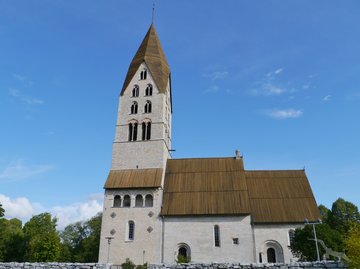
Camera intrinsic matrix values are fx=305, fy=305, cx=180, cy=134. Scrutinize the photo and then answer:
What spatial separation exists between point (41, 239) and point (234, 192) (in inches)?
1102

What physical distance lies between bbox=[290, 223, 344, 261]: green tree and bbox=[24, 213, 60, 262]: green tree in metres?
31.5

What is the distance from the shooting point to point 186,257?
32.3m

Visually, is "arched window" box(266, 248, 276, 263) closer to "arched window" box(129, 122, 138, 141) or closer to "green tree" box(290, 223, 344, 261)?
"green tree" box(290, 223, 344, 261)

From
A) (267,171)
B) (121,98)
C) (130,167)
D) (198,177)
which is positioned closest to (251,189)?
(267,171)

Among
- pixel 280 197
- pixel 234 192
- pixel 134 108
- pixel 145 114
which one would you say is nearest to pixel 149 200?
pixel 234 192

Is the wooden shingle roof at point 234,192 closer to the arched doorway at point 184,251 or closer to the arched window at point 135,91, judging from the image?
the arched doorway at point 184,251

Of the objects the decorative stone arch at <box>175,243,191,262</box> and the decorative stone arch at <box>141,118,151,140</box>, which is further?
the decorative stone arch at <box>141,118,151,140</box>

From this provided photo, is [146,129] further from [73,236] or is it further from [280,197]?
[73,236]

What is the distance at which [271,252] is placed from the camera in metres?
33.3

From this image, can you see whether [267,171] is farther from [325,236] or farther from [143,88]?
[143,88]

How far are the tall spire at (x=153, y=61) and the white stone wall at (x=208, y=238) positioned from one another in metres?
17.7

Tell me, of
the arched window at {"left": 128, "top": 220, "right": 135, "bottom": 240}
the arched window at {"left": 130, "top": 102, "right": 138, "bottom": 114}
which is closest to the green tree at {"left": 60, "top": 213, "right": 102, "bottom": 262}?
the arched window at {"left": 128, "top": 220, "right": 135, "bottom": 240}

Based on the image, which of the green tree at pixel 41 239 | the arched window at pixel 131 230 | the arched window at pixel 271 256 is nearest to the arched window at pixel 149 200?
the arched window at pixel 131 230

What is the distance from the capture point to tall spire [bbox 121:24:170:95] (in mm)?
42125
